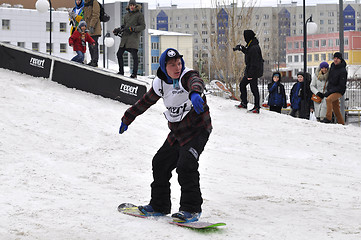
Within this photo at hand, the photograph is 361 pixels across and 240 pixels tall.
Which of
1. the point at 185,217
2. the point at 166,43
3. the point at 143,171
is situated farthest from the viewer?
the point at 166,43

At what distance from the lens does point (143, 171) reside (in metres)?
7.45

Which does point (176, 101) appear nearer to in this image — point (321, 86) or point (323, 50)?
point (321, 86)

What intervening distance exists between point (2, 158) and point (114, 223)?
2807 millimetres

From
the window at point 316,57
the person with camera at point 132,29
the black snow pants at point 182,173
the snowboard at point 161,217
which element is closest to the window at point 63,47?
the window at point 316,57

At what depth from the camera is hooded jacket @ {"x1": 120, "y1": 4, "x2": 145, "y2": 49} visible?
1209cm

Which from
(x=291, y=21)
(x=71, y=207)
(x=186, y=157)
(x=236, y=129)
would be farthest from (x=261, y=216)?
(x=291, y=21)

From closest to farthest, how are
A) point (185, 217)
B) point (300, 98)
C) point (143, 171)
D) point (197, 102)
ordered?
point (197, 102), point (185, 217), point (143, 171), point (300, 98)

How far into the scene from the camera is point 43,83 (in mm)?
11586

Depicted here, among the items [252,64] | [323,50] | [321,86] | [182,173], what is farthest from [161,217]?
[323,50]

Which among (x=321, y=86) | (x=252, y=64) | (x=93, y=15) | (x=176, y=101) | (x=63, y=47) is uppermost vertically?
(x=63, y=47)

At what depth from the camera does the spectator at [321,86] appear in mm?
12984

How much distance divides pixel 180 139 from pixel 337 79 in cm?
848

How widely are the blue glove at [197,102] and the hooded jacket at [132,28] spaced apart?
25.8ft

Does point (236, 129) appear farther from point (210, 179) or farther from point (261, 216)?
point (261, 216)
